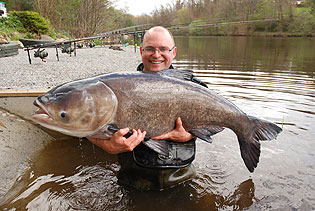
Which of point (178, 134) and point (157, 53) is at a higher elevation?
point (157, 53)

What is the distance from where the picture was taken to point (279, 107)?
584cm

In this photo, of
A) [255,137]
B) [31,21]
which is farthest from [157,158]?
[31,21]

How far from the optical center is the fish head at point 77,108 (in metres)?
1.71

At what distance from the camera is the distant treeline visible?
2297 cm

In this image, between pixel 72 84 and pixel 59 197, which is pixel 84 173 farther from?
pixel 72 84

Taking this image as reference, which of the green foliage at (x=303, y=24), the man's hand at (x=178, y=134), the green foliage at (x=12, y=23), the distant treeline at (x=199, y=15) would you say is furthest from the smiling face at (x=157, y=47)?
the green foliage at (x=303, y=24)

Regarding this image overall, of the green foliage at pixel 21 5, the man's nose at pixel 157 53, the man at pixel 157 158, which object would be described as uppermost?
the green foliage at pixel 21 5

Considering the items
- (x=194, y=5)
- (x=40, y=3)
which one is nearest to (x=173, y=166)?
(x=40, y=3)

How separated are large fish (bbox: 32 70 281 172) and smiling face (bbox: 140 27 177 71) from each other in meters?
0.68

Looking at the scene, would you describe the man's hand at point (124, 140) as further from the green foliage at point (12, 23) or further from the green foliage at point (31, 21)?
the green foliage at point (31, 21)

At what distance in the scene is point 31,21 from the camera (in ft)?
54.9

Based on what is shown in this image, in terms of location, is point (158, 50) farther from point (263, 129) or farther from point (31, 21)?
point (31, 21)

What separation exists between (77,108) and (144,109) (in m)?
0.55

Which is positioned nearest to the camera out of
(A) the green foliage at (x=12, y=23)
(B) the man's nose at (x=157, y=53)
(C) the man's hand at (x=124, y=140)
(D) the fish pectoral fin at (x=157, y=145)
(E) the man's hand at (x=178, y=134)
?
(C) the man's hand at (x=124, y=140)
